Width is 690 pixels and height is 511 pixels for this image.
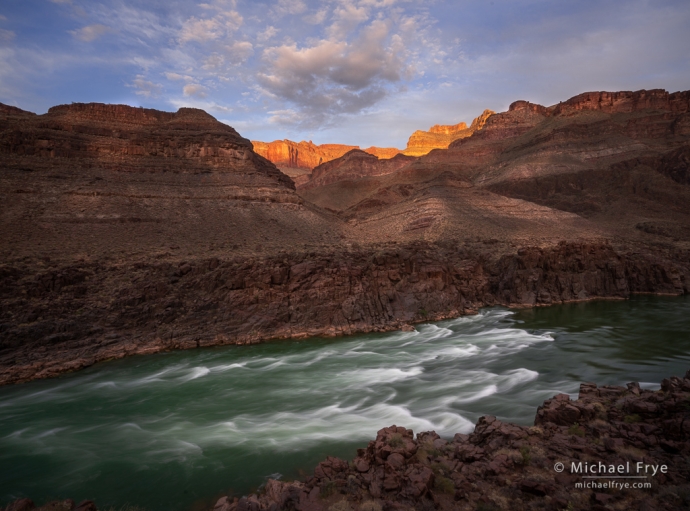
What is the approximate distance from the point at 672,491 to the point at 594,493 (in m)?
1.05

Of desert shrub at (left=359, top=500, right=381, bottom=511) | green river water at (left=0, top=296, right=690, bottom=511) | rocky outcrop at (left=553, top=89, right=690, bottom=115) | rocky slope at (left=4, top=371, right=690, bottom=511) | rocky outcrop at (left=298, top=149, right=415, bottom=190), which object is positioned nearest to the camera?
rocky slope at (left=4, top=371, right=690, bottom=511)

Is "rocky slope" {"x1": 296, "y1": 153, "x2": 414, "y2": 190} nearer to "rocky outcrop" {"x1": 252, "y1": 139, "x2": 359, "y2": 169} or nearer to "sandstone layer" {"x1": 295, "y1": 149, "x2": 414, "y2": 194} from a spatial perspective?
"sandstone layer" {"x1": 295, "y1": 149, "x2": 414, "y2": 194}

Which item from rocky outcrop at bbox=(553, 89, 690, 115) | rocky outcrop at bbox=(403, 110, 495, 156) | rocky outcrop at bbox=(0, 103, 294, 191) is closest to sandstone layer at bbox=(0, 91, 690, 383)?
rocky outcrop at bbox=(0, 103, 294, 191)

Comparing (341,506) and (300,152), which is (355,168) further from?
(341,506)

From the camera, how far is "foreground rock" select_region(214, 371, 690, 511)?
6348 millimetres

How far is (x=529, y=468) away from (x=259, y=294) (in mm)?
19602

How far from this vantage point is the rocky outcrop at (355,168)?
11931 centimetres

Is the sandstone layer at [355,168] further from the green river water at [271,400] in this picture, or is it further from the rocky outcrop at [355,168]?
the green river water at [271,400]

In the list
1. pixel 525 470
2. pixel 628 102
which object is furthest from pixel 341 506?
pixel 628 102

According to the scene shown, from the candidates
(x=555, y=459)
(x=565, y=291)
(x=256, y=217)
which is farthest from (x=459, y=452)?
(x=256, y=217)

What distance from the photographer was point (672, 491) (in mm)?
5914

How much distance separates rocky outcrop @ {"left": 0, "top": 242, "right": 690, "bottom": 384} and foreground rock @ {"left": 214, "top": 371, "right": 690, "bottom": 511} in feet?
51.4

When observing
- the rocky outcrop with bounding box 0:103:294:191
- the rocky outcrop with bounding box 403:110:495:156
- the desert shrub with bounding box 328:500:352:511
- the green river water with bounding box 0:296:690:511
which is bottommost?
the green river water with bounding box 0:296:690:511

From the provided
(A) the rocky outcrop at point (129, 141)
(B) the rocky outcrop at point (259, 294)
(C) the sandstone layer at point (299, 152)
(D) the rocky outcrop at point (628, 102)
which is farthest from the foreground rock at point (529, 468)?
(C) the sandstone layer at point (299, 152)
